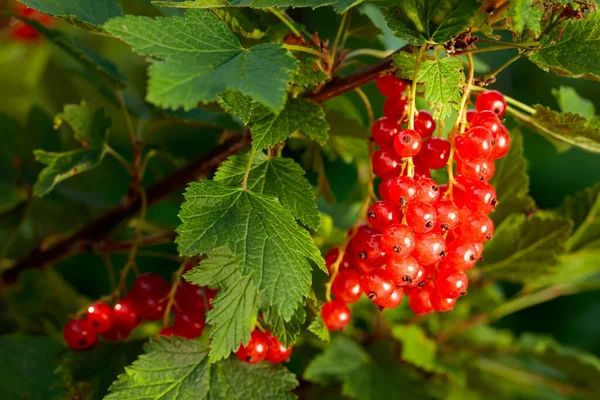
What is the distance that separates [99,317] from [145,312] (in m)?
0.06

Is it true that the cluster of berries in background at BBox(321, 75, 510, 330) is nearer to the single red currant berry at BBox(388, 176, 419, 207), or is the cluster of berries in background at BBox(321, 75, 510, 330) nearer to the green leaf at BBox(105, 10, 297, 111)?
the single red currant berry at BBox(388, 176, 419, 207)

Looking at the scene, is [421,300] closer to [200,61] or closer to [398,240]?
[398,240]

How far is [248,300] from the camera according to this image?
0.73 metres

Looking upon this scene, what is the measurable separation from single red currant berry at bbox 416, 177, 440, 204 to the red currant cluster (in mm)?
309

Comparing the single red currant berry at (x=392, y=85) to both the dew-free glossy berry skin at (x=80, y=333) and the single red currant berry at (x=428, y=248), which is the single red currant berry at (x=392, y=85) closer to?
the single red currant berry at (x=428, y=248)

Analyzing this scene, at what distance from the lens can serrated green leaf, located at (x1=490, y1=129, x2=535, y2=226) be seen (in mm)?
987

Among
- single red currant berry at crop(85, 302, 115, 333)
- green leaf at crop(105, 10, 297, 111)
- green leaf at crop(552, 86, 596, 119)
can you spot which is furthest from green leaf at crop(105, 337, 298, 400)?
green leaf at crop(552, 86, 596, 119)

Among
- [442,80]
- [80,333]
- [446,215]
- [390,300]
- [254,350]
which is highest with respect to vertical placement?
[442,80]

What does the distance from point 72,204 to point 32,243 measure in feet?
0.36

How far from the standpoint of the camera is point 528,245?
41.8 inches

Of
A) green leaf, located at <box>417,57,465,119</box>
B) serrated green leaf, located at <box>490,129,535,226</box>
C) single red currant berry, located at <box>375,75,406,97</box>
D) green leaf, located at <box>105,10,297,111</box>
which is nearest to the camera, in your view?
green leaf, located at <box>105,10,297,111</box>

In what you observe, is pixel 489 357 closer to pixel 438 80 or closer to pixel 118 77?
pixel 438 80

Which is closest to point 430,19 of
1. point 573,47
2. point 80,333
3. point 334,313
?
point 573,47

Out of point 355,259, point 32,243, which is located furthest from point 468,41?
A: point 32,243
